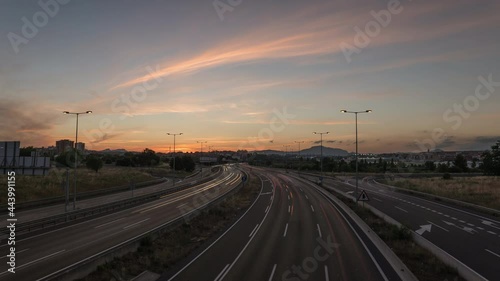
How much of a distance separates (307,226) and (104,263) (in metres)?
18.4

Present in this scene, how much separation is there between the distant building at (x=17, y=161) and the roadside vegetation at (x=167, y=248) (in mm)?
16910

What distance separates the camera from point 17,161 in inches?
1316

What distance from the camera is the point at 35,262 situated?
19859 millimetres

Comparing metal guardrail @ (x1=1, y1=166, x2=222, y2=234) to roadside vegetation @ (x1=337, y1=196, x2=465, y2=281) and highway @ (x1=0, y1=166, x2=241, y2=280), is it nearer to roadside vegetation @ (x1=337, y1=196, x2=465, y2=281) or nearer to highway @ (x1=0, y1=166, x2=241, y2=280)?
highway @ (x1=0, y1=166, x2=241, y2=280)

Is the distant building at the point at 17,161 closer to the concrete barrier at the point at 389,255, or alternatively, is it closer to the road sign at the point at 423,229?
the concrete barrier at the point at 389,255

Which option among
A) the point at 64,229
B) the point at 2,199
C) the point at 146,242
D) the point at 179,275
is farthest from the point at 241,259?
the point at 2,199

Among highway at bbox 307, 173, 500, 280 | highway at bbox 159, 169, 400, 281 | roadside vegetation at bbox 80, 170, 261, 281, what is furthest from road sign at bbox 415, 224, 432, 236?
roadside vegetation at bbox 80, 170, 261, 281

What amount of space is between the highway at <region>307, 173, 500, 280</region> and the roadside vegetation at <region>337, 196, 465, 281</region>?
5.23ft

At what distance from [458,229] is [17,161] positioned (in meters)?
40.7

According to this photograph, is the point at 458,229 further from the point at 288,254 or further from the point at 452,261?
the point at 288,254

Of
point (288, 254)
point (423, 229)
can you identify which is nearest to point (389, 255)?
point (288, 254)

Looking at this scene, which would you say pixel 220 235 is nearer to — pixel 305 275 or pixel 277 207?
pixel 305 275

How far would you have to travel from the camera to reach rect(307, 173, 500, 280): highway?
794 inches

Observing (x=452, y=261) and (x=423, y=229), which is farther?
→ (x=423, y=229)
